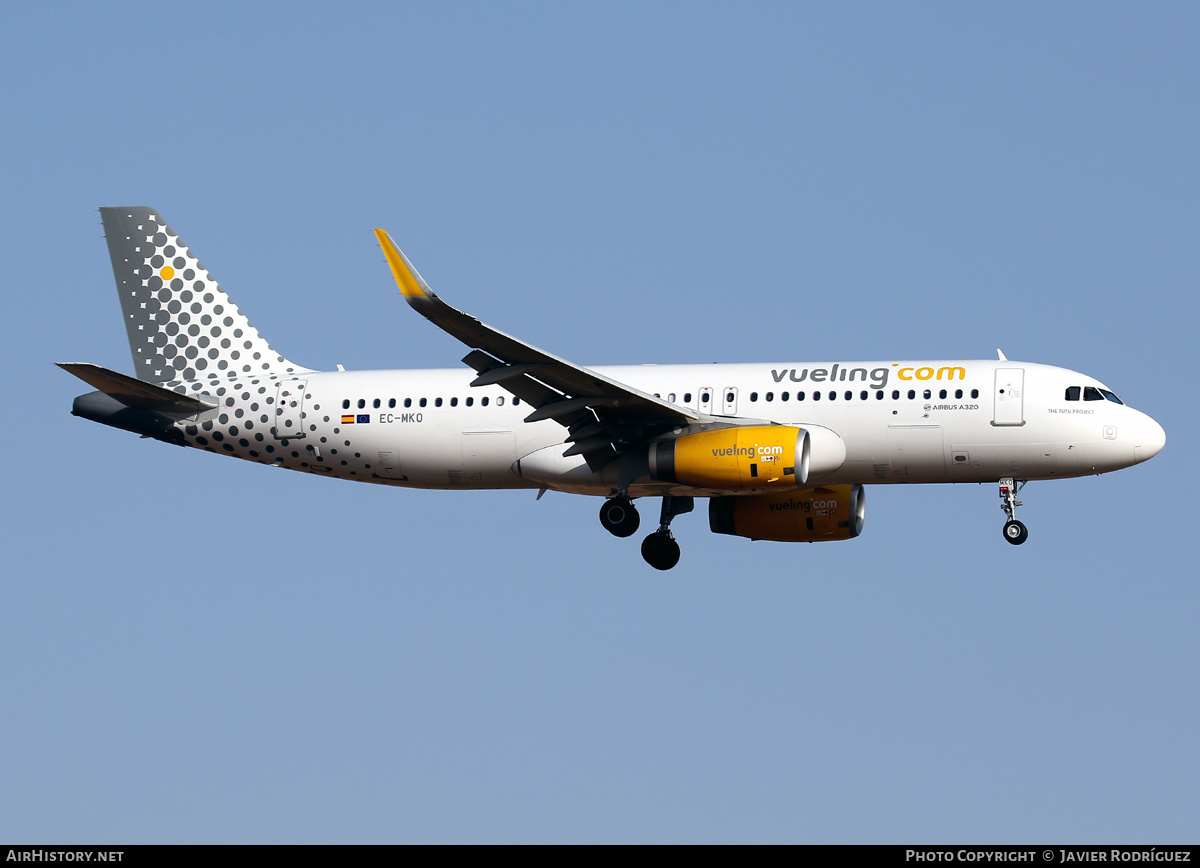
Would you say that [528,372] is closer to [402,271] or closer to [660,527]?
[402,271]

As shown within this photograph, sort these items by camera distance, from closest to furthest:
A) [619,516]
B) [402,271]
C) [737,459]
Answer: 1. [402,271]
2. [737,459]
3. [619,516]

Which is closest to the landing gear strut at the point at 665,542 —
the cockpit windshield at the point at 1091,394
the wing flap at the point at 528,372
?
the wing flap at the point at 528,372

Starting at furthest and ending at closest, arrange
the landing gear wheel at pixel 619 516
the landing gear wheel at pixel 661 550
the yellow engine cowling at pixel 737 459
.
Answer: the landing gear wheel at pixel 661 550 < the landing gear wheel at pixel 619 516 < the yellow engine cowling at pixel 737 459

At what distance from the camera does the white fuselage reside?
121 feet

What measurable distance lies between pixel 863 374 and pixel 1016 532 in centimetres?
497

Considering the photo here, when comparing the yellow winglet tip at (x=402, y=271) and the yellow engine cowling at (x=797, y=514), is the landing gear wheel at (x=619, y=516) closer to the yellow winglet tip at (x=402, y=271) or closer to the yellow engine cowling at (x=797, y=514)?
the yellow engine cowling at (x=797, y=514)

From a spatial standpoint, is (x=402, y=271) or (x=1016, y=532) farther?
(x=1016, y=532)

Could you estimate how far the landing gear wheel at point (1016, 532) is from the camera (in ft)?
124

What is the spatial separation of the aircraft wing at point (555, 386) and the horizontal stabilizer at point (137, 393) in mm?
8820

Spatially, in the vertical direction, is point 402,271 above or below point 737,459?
above

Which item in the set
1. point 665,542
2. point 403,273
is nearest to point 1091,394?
point 665,542

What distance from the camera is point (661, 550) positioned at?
40.9m
